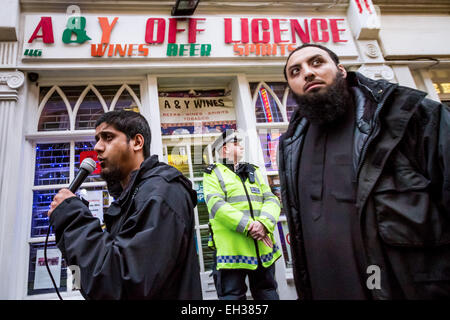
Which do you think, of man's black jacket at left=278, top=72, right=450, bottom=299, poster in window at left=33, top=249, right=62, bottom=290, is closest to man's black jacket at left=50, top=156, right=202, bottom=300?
man's black jacket at left=278, top=72, right=450, bottom=299

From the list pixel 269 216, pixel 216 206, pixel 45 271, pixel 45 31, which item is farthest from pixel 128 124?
pixel 45 31

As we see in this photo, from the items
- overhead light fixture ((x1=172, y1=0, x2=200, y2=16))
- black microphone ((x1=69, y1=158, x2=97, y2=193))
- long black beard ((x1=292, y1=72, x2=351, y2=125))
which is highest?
overhead light fixture ((x1=172, y1=0, x2=200, y2=16))

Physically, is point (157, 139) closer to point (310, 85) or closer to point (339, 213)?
point (310, 85)

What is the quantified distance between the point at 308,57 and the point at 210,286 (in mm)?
3020

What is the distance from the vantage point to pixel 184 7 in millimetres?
4062

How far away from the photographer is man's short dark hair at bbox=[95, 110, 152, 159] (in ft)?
5.52

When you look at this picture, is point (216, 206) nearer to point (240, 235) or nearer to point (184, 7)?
point (240, 235)

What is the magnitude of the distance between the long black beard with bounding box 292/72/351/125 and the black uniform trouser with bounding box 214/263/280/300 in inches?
67.1

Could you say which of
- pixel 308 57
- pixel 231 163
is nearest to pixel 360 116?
pixel 308 57

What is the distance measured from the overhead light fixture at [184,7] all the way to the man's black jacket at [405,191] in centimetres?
353

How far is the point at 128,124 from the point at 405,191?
1568 millimetres

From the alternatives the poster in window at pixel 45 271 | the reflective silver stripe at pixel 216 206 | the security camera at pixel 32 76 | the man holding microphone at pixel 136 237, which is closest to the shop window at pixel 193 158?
the reflective silver stripe at pixel 216 206

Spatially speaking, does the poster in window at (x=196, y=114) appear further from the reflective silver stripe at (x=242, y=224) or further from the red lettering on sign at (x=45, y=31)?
the reflective silver stripe at (x=242, y=224)

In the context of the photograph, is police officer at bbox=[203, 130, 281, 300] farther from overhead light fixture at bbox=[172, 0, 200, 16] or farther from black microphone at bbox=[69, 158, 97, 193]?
overhead light fixture at bbox=[172, 0, 200, 16]
